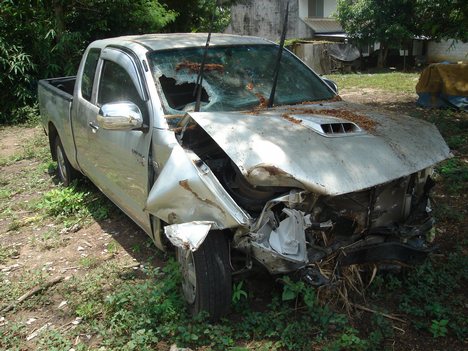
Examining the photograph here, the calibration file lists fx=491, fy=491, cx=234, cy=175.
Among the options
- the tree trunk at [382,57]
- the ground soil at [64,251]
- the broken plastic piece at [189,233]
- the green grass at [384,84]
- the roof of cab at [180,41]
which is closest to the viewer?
the broken plastic piece at [189,233]

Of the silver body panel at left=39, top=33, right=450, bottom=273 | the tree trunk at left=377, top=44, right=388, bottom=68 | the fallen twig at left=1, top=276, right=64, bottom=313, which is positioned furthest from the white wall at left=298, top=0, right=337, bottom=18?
the fallen twig at left=1, top=276, right=64, bottom=313

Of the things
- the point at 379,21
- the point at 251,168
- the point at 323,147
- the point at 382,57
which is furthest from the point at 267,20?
Result: the point at 251,168

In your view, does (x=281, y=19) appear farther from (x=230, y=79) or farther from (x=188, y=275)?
(x=188, y=275)

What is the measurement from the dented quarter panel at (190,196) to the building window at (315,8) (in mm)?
25888

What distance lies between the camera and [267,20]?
26.9 metres

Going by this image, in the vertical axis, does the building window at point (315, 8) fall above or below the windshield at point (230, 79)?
above

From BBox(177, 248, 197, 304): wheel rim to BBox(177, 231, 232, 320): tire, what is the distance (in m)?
0.04

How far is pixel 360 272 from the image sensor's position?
3354 mm

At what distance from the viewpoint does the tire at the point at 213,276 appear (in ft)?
9.82

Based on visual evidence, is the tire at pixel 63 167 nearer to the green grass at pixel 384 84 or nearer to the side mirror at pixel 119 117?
the side mirror at pixel 119 117

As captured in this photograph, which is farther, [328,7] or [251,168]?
[328,7]

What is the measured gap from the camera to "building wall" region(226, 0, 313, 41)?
26.3 m

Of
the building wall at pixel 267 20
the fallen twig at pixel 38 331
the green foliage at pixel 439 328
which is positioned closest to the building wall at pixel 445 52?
the building wall at pixel 267 20

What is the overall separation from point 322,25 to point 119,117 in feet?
83.0
